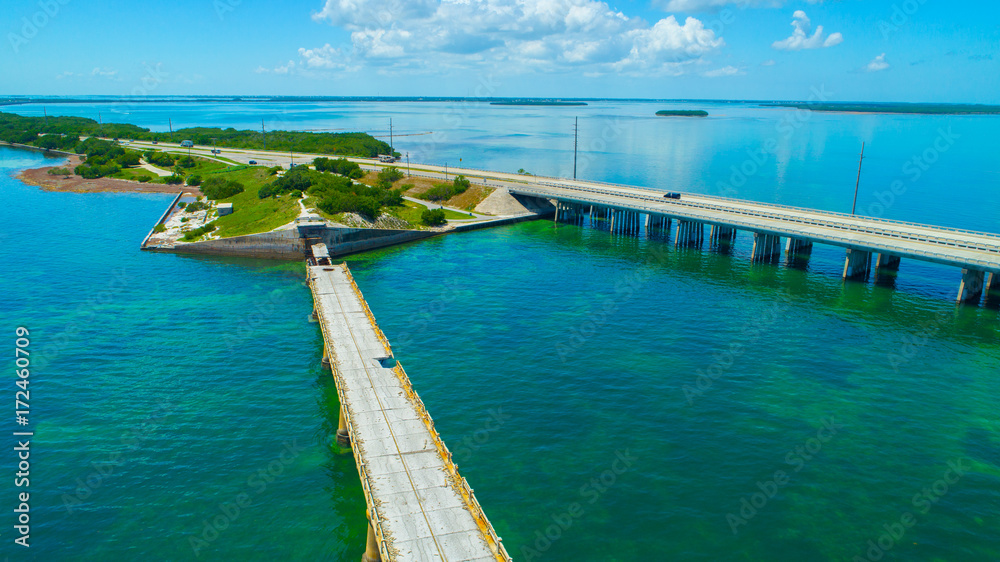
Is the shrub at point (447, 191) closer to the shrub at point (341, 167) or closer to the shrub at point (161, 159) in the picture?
the shrub at point (341, 167)

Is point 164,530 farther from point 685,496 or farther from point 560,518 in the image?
point 685,496

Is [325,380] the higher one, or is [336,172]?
[336,172]

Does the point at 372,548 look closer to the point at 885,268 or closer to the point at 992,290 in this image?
the point at 885,268

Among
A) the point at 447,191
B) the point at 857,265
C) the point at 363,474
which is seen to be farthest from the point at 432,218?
the point at 363,474

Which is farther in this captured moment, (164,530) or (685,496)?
(685,496)

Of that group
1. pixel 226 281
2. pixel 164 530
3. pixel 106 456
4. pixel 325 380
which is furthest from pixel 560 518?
pixel 226 281

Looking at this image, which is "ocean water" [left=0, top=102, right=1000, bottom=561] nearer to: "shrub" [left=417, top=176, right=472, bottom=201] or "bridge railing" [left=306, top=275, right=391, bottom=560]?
"bridge railing" [left=306, top=275, right=391, bottom=560]

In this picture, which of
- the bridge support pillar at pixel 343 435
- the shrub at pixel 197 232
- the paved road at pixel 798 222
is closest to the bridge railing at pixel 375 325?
the bridge support pillar at pixel 343 435
